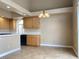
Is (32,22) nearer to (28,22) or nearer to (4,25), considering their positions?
(28,22)

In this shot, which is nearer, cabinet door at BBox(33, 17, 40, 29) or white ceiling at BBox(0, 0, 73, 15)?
white ceiling at BBox(0, 0, 73, 15)

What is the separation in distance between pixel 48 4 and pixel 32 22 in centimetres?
212

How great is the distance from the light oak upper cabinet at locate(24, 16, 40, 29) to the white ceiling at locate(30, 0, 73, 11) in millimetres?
956

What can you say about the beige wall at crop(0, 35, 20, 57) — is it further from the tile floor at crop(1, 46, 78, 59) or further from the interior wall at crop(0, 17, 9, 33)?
the interior wall at crop(0, 17, 9, 33)

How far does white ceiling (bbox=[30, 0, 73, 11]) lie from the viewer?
Answer: 26.7 feet

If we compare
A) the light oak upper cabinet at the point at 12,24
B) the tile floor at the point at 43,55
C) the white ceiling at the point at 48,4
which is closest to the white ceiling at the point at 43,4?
the white ceiling at the point at 48,4

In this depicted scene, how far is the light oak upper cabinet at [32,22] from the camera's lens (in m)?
8.71

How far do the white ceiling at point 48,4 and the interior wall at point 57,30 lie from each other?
833 mm

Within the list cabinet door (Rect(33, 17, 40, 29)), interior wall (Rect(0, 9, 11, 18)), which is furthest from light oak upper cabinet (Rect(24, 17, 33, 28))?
interior wall (Rect(0, 9, 11, 18))

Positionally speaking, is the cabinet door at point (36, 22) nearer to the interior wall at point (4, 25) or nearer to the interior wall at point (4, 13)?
the interior wall at point (4, 13)

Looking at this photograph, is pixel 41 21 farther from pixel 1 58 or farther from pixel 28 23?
pixel 1 58

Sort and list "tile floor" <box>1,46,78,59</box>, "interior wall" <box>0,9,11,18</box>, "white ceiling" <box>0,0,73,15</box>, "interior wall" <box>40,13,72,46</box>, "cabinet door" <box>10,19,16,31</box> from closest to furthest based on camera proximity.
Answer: "tile floor" <box>1,46,78,59</box> < "interior wall" <box>0,9,11,18</box> < "interior wall" <box>40,13,72,46</box> < "white ceiling" <box>0,0,73,15</box> < "cabinet door" <box>10,19,16,31</box>

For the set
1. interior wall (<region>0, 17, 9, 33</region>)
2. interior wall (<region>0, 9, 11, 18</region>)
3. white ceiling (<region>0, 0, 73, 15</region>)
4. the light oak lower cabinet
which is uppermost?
white ceiling (<region>0, 0, 73, 15</region>)

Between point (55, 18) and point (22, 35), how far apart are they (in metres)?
3.34
